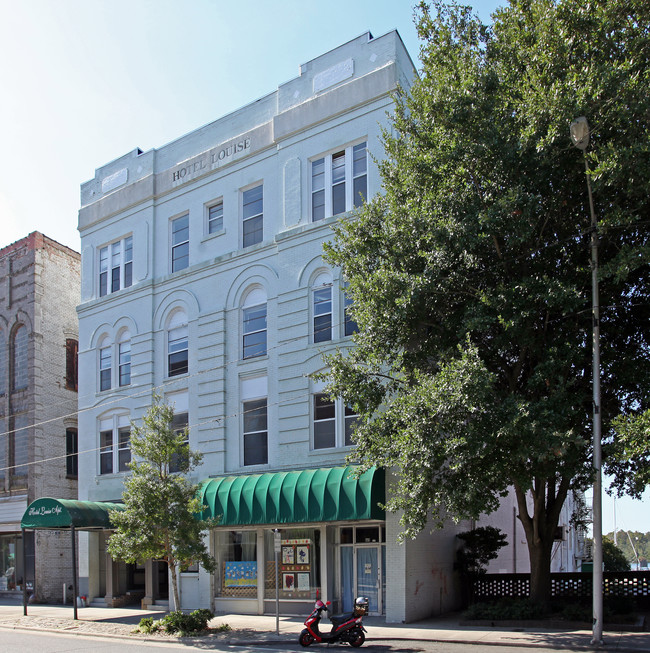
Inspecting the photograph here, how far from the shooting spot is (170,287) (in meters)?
27.0

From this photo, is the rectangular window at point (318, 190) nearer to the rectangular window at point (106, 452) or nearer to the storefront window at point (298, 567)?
the storefront window at point (298, 567)

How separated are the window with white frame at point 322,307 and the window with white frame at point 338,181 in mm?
2110

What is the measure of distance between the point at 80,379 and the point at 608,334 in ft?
70.6

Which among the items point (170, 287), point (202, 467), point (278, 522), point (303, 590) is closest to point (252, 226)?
point (170, 287)

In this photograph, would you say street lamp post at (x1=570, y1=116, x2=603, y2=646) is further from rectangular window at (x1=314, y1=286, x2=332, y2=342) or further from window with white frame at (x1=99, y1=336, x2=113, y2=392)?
window with white frame at (x1=99, y1=336, x2=113, y2=392)

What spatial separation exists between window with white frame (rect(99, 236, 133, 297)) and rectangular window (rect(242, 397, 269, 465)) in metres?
8.64

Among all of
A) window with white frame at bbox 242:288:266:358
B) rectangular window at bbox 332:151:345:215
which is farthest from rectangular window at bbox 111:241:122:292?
rectangular window at bbox 332:151:345:215

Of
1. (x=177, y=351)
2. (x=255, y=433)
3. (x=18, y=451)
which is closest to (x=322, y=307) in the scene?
(x=255, y=433)

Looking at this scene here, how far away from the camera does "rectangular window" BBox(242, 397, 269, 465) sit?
23.3 m

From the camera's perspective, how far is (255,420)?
23.7 meters

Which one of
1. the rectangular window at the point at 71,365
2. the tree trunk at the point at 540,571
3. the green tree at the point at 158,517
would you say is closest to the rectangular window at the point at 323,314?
the green tree at the point at 158,517

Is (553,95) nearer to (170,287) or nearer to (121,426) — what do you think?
(170,287)

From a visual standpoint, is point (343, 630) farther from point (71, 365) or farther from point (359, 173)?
point (71, 365)

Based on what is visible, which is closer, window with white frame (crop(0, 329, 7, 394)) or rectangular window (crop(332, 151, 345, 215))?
rectangular window (crop(332, 151, 345, 215))
